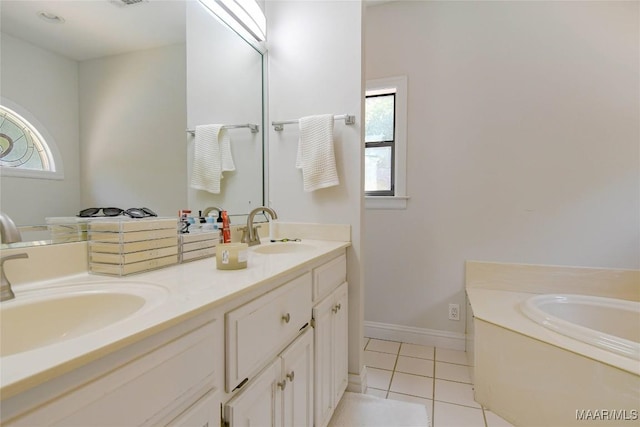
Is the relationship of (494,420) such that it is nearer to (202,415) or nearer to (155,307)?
(202,415)

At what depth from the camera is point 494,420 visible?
158 centimetres

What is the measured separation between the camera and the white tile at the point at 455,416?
1.55 meters

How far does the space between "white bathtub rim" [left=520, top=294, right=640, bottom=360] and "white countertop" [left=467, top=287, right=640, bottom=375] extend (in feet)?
0.08

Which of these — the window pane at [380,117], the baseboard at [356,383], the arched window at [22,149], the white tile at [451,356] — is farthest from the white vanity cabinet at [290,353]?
the window pane at [380,117]

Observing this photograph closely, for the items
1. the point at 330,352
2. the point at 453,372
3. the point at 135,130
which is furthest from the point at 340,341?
the point at 135,130

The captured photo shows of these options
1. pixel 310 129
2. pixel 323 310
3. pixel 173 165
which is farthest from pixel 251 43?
pixel 323 310

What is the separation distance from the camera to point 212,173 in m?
1.62

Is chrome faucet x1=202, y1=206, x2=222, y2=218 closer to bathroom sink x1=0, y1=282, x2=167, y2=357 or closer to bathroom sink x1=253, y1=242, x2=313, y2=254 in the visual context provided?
bathroom sink x1=253, y1=242, x2=313, y2=254

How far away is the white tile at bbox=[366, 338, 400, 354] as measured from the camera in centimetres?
233

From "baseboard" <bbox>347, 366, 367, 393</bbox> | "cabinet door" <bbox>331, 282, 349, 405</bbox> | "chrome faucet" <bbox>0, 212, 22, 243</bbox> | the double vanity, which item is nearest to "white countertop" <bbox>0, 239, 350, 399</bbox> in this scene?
the double vanity

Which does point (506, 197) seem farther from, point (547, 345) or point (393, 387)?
point (393, 387)

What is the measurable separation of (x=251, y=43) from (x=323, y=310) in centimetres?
161

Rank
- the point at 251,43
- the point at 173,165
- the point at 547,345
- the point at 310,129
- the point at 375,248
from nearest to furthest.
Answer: the point at 173,165, the point at 547,345, the point at 310,129, the point at 251,43, the point at 375,248

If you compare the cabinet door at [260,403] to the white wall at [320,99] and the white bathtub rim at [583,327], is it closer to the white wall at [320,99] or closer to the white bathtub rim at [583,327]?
the white wall at [320,99]
